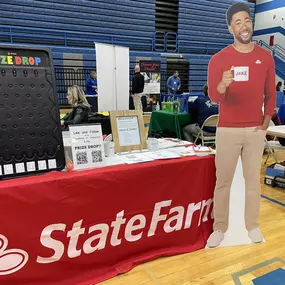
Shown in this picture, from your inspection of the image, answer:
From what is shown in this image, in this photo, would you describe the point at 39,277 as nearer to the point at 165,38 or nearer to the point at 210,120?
the point at 210,120

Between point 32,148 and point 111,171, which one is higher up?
point 32,148

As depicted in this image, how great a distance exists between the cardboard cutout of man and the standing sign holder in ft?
1.61

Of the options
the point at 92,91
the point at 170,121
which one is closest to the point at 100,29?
the point at 92,91

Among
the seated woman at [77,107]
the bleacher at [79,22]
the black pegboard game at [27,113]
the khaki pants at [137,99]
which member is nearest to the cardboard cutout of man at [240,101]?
the black pegboard game at [27,113]

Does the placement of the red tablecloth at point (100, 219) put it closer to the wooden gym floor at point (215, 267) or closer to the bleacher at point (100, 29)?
the wooden gym floor at point (215, 267)

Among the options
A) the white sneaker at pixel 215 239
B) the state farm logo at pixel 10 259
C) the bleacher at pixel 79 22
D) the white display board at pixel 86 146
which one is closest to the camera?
the state farm logo at pixel 10 259

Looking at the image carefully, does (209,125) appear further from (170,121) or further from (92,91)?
(92,91)

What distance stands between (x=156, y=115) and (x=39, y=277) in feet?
12.5

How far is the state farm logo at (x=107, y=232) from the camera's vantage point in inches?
55.1

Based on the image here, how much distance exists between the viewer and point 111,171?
158 centimetres

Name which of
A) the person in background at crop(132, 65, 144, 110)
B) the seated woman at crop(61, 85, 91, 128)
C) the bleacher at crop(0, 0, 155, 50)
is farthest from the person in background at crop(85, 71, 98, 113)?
the seated woman at crop(61, 85, 91, 128)

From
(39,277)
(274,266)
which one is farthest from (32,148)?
(274,266)

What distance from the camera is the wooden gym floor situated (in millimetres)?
1661

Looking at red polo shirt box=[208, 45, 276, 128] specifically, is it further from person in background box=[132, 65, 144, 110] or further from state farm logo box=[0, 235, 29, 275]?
person in background box=[132, 65, 144, 110]
